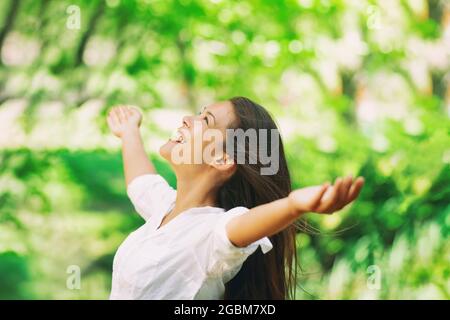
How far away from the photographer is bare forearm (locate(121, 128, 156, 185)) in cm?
176

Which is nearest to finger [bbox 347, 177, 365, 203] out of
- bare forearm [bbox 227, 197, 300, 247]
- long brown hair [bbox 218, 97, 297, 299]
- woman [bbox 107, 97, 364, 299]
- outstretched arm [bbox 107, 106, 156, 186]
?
bare forearm [bbox 227, 197, 300, 247]

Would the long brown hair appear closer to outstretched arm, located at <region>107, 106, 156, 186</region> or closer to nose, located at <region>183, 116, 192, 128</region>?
nose, located at <region>183, 116, 192, 128</region>

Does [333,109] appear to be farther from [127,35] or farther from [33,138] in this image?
[33,138]

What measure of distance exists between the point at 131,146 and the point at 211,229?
0.40m

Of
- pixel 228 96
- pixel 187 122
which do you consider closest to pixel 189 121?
pixel 187 122

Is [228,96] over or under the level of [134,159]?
over

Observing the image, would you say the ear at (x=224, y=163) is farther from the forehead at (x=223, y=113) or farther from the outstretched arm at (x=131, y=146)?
the outstretched arm at (x=131, y=146)

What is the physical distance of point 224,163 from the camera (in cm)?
154

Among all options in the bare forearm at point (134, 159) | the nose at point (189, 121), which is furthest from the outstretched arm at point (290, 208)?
the bare forearm at point (134, 159)

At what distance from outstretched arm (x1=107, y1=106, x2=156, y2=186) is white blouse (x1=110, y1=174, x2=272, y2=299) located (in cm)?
27

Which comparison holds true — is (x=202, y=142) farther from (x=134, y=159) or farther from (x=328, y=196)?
(x=328, y=196)

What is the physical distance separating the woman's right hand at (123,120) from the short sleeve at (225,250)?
44 cm

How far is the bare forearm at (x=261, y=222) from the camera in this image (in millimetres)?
1271
